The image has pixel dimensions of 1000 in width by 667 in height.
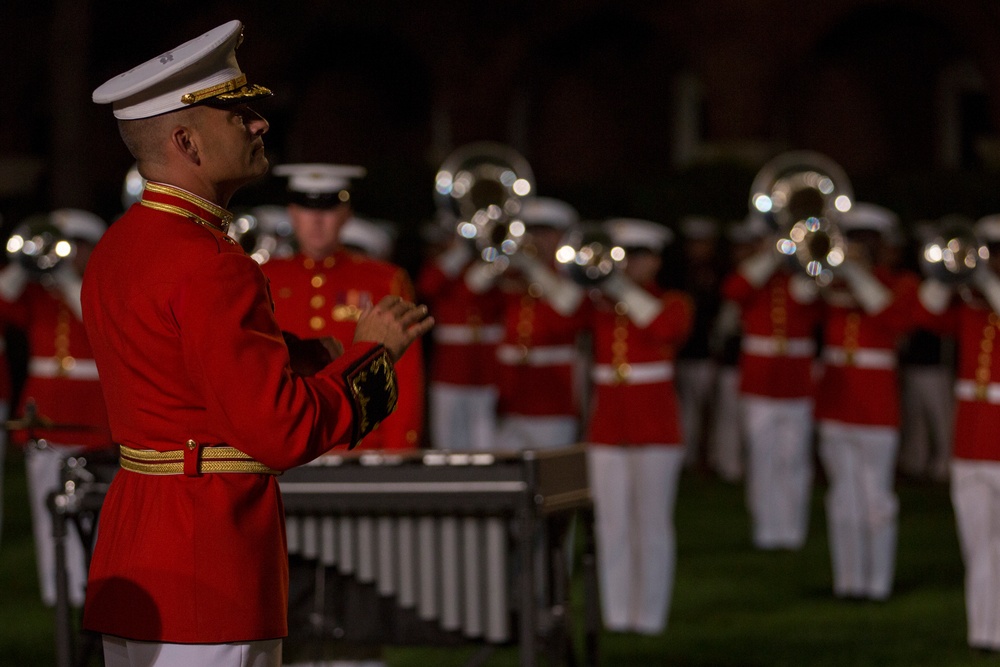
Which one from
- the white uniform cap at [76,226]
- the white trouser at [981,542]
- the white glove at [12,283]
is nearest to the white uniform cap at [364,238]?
the white uniform cap at [76,226]

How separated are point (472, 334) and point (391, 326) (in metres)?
8.70

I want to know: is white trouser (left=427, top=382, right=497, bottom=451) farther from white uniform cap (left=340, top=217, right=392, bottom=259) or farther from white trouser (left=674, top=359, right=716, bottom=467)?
white trouser (left=674, top=359, right=716, bottom=467)

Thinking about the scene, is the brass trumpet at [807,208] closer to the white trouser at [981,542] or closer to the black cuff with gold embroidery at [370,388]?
the white trouser at [981,542]

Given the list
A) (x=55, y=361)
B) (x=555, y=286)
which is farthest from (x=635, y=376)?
(x=55, y=361)

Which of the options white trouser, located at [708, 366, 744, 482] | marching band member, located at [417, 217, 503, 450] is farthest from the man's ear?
white trouser, located at [708, 366, 744, 482]

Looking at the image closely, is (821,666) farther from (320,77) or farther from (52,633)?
(320,77)

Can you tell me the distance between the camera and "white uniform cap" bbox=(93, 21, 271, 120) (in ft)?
10.1

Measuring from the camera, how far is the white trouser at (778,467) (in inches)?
414

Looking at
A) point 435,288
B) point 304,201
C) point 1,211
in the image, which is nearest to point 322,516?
point 304,201

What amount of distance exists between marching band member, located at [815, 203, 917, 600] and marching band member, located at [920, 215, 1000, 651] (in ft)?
3.87

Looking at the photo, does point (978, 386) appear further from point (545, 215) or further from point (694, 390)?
point (694, 390)

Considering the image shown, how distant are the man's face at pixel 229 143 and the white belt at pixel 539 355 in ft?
19.8

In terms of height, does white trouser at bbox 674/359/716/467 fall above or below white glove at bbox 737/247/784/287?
below

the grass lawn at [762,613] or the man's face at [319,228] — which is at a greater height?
the man's face at [319,228]
